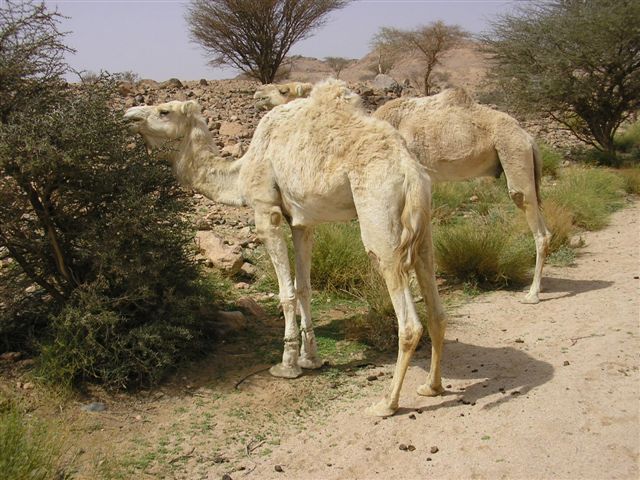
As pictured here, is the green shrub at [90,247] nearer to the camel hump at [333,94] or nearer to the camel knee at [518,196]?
the camel hump at [333,94]

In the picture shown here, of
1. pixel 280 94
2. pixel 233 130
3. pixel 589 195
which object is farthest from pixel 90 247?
pixel 233 130

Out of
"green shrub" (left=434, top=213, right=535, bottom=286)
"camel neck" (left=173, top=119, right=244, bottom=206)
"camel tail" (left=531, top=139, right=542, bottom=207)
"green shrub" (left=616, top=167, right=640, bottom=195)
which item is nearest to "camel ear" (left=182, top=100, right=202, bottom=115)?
"camel neck" (left=173, top=119, right=244, bottom=206)

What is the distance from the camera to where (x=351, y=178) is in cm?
489

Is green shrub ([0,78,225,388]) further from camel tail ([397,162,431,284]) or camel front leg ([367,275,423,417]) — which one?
camel tail ([397,162,431,284])

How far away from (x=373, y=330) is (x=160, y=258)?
2.17 metres

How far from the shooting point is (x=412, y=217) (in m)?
4.64

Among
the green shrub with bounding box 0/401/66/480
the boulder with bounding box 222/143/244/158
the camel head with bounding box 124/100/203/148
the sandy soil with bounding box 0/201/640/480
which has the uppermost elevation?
the camel head with bounding box 124/100/203/148

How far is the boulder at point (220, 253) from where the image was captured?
812cm

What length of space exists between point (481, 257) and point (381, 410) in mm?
3707

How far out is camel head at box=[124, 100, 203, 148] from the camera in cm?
595

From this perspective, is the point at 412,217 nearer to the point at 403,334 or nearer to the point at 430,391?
the point at 403,334

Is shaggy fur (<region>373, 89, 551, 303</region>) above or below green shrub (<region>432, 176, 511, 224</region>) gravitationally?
above

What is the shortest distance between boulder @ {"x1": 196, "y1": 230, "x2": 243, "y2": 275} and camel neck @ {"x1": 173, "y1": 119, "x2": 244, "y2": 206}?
2.21 metres

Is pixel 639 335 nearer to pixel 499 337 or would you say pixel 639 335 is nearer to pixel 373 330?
pixel 499 337
